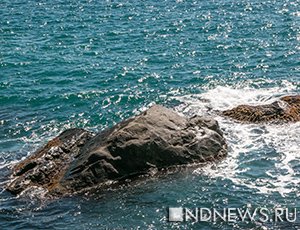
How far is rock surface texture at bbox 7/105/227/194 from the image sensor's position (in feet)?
87.7

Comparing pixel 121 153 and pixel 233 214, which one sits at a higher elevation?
pixel 121 153

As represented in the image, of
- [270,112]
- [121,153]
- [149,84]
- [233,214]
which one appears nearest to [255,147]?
[270,112]

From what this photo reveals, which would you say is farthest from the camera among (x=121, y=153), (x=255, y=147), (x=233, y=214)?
(x=255, y=147)

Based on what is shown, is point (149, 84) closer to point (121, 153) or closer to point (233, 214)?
point (121, 153)

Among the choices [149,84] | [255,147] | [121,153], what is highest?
[121,153]

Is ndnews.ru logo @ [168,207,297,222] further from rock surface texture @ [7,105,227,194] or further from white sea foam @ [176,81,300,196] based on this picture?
rock surface texture @ [7,105,227,194]

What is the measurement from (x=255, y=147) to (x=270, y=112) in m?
4.39

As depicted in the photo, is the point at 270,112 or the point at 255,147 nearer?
the point at 255,147

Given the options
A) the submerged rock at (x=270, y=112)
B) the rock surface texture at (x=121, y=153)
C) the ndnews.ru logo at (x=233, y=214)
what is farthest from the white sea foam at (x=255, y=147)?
the ndnews.ru logo at (x=233, y=214)

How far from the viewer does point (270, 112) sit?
112 ft

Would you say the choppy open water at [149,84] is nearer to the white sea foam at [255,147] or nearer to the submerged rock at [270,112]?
the white sea foam at [255,147]

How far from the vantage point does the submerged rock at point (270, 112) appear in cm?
3359

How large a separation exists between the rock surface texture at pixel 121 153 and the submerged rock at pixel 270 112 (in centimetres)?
459

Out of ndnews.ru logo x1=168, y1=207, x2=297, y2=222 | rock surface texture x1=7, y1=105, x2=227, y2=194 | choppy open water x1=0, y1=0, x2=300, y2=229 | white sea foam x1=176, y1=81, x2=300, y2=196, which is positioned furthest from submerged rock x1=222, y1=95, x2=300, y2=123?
ndnews.ru logo x1=168, y1=207, x2=297, y2=222
